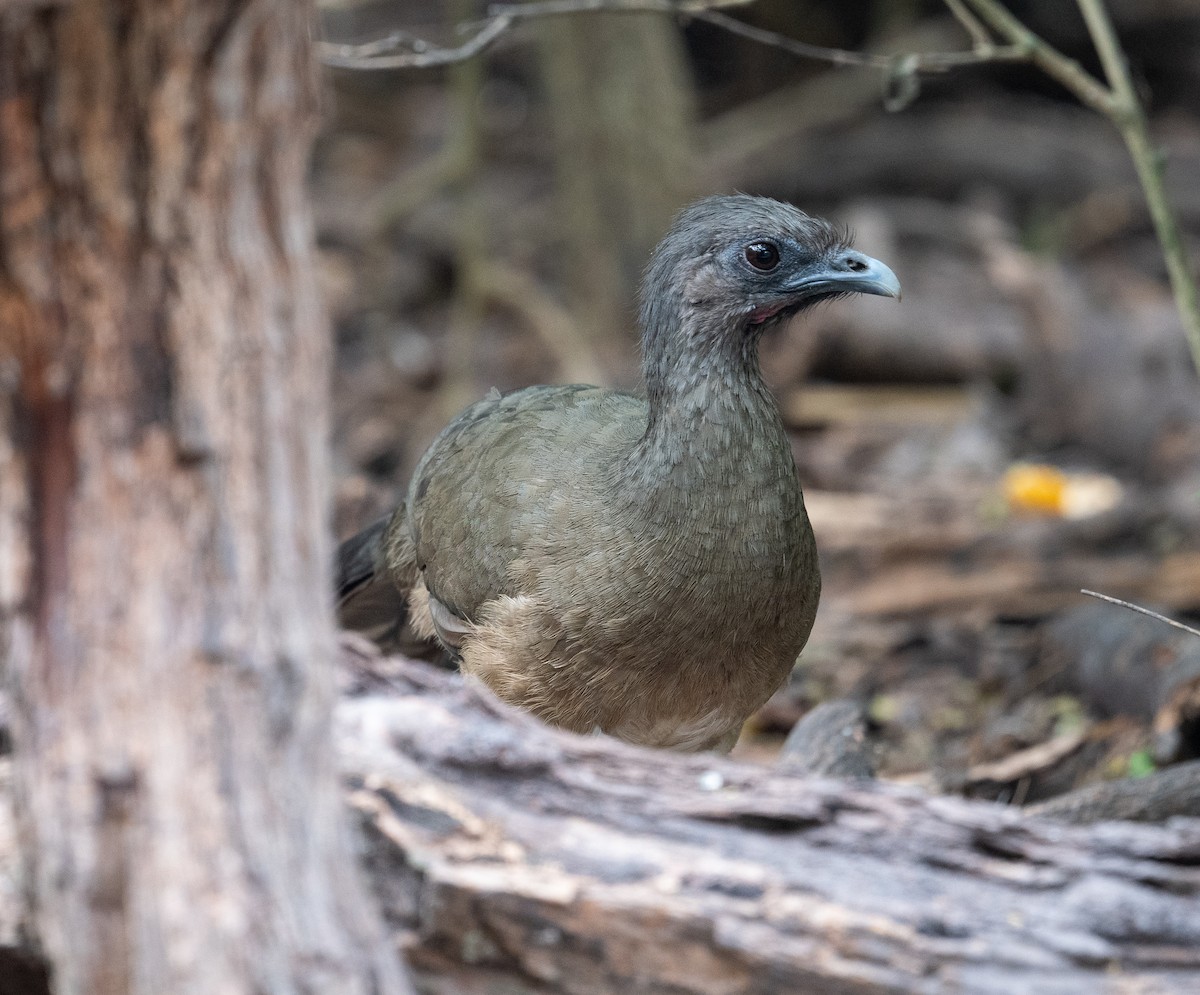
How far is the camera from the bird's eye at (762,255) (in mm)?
4422

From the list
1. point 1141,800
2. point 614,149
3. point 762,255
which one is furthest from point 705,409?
point 614,149

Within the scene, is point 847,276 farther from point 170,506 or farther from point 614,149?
point 614,149

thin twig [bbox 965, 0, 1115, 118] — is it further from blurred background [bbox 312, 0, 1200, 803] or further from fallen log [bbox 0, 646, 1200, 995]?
fallen log [bbox 0, 646, 1200, 995]

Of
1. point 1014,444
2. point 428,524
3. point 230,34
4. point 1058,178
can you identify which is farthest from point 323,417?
point 1058,178

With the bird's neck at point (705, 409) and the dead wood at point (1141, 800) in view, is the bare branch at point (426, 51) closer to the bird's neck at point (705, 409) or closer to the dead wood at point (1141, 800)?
the bird's neck at point (705, 409)

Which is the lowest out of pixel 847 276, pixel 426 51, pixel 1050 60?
pixel 847 276

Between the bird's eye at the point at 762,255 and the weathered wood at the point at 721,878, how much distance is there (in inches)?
78.2

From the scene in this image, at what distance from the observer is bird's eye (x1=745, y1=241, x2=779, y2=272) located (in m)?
4.42

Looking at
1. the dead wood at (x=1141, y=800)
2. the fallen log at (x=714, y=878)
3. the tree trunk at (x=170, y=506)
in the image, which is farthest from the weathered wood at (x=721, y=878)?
the dead wood at (x=1141, y=800)

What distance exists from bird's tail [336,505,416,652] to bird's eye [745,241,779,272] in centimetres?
154

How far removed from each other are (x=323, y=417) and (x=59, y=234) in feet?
1.52

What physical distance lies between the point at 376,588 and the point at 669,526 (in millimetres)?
1509

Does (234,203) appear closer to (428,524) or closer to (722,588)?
(722,588)

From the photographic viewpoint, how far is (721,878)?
8.65 feet
